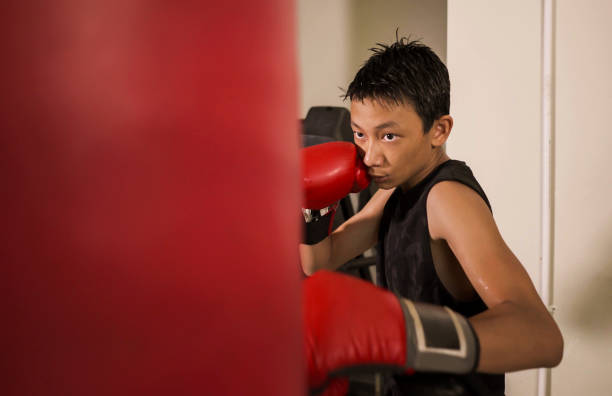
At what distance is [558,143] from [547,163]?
71mm

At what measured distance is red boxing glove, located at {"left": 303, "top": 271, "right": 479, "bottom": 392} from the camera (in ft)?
1.37

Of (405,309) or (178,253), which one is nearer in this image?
(178,253)

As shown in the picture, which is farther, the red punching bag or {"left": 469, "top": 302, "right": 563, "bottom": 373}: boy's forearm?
{"left": 469, "top": 302, "right": 563, "bottom": 373}: boy's forearm

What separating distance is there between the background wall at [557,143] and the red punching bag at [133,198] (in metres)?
1.11

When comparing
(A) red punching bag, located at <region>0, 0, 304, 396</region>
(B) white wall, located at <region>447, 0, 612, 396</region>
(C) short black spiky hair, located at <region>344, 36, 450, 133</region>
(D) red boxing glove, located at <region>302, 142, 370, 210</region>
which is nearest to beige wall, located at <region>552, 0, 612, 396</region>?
(B) white wall, located at <region>447, 0, 612, 396</region>

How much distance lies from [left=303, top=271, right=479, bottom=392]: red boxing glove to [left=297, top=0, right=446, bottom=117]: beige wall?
229cm

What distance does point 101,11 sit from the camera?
23cm

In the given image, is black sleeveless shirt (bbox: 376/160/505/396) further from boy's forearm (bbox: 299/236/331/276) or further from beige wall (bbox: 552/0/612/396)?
beige wall (bbox: 552/0/612/396)

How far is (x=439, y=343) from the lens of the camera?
0.43 metres

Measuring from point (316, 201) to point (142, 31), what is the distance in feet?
2.79

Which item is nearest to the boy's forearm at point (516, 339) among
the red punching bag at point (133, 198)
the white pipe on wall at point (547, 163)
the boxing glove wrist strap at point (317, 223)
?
the red punching bag at point (133, 198)

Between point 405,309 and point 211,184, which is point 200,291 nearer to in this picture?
point 211,184

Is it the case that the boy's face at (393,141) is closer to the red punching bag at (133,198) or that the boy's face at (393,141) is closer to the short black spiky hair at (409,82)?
the short black spiky hair at (409,82)

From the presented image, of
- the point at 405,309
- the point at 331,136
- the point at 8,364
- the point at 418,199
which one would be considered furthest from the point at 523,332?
the point at 331,136
